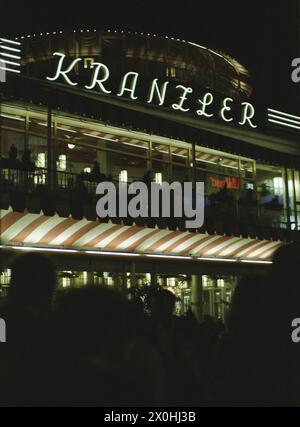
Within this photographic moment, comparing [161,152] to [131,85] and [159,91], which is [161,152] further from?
[131,85]

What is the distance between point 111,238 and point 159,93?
440 cm

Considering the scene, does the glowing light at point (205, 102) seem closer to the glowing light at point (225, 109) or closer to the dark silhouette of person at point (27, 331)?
the glowing light at point (225, 109)

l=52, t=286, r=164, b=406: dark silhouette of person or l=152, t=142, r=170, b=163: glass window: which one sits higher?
l=152, t=142, r=170, b=163: glass window

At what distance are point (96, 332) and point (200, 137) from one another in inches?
478

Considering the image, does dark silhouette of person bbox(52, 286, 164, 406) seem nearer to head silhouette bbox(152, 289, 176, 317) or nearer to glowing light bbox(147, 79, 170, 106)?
head silhouette bbox(152, 289, 176, 317)

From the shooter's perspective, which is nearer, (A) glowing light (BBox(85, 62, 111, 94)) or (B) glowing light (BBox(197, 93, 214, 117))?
(A) glowing light (BBox(85, 62, 111, 94))

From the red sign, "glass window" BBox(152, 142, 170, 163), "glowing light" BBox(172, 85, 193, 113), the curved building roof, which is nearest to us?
"glowing light" BBox(172, 85, 193, 113)

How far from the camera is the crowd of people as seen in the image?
246 cm

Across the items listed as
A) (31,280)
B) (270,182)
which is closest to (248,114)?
(270,182)

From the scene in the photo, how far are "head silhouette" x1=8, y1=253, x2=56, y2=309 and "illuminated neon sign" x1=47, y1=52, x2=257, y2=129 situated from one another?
10105 millimetres

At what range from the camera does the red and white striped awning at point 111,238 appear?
1062 centimetres

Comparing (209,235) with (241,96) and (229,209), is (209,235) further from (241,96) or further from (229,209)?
(241,96)

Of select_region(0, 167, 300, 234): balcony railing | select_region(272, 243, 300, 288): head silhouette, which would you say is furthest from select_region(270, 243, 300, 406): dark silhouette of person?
select_region(0, 167, 300, 234): balcony railing

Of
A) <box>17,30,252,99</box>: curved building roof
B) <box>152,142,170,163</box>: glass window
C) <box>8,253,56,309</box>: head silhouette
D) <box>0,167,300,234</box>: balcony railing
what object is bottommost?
<box>8,253,56,309</box>: head silhouette
